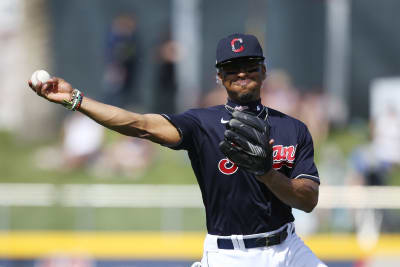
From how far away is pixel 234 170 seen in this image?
508 cm

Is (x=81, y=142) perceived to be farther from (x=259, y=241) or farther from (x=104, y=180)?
(x=259, y=241)

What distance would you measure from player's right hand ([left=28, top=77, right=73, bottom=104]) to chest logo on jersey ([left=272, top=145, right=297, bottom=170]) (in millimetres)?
1242

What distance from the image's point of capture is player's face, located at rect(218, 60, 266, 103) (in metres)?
5.05

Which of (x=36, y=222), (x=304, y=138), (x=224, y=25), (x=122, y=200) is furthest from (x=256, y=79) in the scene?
(x=224, y=25)

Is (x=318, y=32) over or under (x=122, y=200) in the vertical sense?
over

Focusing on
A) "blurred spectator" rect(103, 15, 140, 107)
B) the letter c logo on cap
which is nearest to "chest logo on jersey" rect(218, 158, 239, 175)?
the letter c logo on cap

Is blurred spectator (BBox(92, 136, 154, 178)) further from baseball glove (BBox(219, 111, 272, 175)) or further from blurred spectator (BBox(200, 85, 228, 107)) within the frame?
baseball glove (BBox(219, 111, 272, 175))

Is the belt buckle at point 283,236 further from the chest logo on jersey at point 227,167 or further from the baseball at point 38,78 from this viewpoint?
the baseball at point 38,78

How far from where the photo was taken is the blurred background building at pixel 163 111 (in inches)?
391

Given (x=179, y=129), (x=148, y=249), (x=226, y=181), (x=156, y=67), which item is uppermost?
(x=156, y=67)

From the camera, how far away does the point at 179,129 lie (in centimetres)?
504

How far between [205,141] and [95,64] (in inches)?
405

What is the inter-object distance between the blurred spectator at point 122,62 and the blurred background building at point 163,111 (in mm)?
22

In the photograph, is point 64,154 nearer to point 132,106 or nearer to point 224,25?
point 132,106
